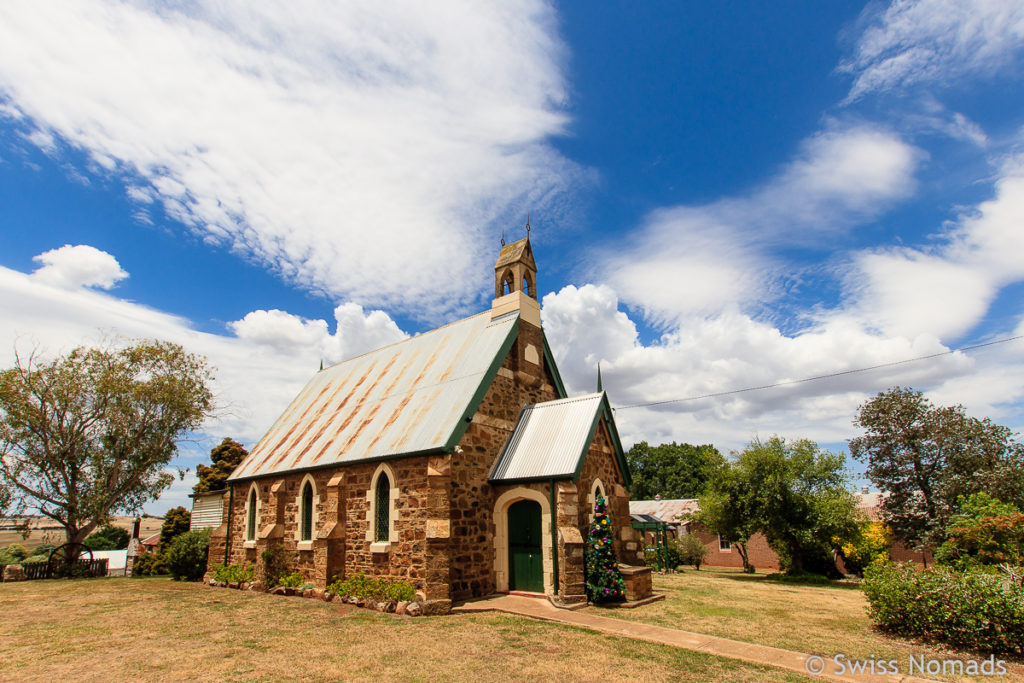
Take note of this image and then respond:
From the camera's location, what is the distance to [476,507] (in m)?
15.0

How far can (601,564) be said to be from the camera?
45.2 ft

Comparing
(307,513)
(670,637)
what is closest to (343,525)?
(307,513)

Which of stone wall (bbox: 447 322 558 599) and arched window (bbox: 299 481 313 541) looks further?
arched window (bbox: 299 481 313 541)

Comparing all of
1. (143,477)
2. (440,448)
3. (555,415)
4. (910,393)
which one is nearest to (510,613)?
(440,448)

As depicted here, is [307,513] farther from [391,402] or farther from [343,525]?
[391,402]

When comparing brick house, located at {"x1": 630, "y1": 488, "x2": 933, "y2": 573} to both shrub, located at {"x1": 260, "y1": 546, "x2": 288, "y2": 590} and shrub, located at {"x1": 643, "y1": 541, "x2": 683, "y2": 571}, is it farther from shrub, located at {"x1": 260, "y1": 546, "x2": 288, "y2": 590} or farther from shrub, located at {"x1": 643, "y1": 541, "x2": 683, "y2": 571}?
shrub, located at {"x1": 260, "y1": 546, "x2": 288, "y2": 590}

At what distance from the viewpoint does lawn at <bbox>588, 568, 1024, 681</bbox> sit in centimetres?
968

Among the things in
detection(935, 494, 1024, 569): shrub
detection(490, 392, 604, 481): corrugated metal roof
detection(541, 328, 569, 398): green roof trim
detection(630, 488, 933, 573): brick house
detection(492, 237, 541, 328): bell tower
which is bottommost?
detection(630, 488, 933, 573): brick house

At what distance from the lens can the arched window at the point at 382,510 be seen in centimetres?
1530

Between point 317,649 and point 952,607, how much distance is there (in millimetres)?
10941

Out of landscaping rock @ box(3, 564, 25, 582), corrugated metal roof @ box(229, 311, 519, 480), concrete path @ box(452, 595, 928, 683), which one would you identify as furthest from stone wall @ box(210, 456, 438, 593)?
landscaping rock @ box(3, 564, 25, 582)

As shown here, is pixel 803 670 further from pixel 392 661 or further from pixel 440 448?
pixel 440 448

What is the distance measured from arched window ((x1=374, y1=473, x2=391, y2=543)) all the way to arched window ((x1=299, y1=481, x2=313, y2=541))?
12.8ft

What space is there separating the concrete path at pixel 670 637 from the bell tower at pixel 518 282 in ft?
28.8
